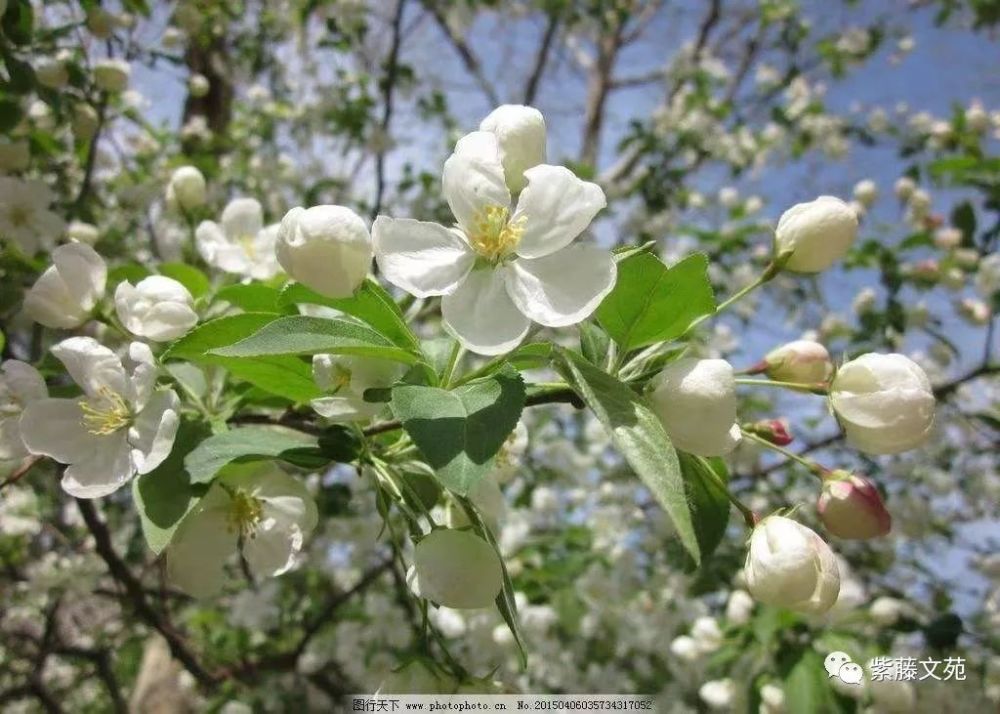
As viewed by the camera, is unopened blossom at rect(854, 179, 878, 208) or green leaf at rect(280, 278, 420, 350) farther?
unopened blossom at rect(854, 179, 878, 208)

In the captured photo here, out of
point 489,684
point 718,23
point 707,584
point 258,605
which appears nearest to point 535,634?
point 707,584

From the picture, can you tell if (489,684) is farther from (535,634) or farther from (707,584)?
(535,634)

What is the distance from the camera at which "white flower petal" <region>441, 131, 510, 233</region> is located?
886mm

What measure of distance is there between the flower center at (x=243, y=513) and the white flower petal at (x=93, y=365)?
0.18m

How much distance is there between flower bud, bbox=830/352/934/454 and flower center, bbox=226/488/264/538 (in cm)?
69

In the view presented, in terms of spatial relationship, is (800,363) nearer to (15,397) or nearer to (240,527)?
(240,527)

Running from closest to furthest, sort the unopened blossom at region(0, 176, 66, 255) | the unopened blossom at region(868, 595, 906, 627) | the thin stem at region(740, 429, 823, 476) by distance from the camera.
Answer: the thin stem at region(740, 429, 823, 476), the unopened blossom at region(0, 176, 66, 255), the unopened blossom at region(868, 595, 906, 627)

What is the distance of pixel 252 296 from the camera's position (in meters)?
1.01

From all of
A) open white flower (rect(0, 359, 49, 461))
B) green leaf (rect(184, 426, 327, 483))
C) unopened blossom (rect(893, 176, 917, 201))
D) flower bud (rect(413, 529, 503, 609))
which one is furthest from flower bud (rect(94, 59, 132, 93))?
unopened blossom (rect(893, 176, 917, 201))

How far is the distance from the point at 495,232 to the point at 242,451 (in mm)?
358

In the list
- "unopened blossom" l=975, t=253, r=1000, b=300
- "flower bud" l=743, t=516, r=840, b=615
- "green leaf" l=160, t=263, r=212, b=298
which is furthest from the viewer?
"unopened blossom" l=975, t=253, r=1000, b=300

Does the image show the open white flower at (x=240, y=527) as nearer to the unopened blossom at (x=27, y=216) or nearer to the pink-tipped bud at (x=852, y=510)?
the pink-tipped bud at (x=852, y=510)

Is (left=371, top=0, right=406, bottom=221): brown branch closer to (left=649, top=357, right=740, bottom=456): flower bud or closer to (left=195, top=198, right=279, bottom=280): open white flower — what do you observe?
(left=195, top=198, right=279, bottom=280): open white flower

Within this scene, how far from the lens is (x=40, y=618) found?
3754 mm
